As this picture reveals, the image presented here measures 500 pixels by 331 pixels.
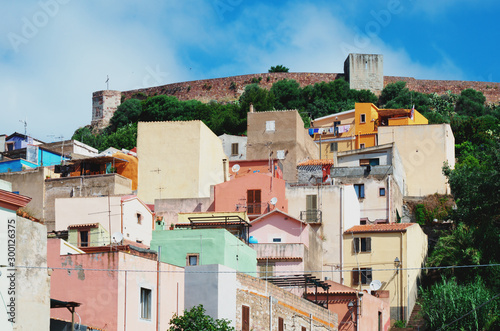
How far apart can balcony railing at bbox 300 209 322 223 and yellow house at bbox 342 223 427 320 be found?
1411 millimetres

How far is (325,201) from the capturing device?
40.9 metres

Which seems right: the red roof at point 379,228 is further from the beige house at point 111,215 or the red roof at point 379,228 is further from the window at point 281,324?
the window at point 281,324

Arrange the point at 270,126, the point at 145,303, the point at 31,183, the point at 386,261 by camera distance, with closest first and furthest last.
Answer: the point at 145,303
the point at 386,261
the point at 31,183
the point at 270,126

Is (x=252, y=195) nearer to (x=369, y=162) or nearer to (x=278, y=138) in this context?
(x=369, y=162)

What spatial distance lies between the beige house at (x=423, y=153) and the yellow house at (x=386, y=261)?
14.0 m

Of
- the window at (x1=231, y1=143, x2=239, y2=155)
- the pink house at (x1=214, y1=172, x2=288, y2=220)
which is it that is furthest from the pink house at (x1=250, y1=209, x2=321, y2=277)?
the window at (x1=231, y1=143, x2=239, y2=155)

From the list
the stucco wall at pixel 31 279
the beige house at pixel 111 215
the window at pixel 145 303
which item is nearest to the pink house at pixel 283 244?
the beige house at pixel 111 215

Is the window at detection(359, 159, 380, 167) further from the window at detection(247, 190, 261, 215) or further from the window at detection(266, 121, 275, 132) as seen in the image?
the window at detection(247, 190, 261, 215)

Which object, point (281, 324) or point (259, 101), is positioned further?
point (259, 101)

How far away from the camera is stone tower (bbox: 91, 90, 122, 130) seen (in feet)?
318

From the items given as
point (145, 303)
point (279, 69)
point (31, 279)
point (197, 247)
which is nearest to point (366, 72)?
point (279, 69)

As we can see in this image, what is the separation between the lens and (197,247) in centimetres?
2744

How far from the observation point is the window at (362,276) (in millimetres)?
39219

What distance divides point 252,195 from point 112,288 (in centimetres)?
2162
